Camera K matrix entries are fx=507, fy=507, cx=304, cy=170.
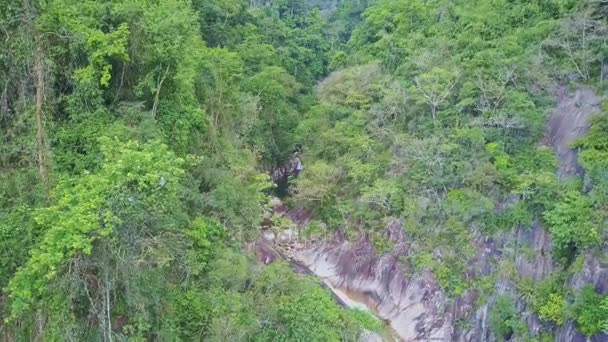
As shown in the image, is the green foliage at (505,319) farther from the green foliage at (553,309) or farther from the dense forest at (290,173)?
the green foliage at (553,309)

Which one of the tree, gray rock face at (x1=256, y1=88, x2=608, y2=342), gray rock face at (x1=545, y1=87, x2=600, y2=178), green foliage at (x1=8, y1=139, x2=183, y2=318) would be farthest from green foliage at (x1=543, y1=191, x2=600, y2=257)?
green foliage at (x1=8, y1=139, x2=183, y2=318)

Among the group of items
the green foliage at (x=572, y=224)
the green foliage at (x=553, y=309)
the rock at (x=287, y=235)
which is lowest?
the rock at (x=287, y=235)

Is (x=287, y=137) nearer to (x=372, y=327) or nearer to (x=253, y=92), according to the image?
(x=253, y=92)

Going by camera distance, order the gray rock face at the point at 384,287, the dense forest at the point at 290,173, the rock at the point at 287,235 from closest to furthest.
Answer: the dense forest at the point at 290,173, the gray rock face at the point at 384,287, the rock at the point at 287,235

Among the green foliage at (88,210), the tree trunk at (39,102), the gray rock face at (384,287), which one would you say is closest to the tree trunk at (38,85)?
the tree trunk at (39,102)

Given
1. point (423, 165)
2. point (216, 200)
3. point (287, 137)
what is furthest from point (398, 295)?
point (287, 137)

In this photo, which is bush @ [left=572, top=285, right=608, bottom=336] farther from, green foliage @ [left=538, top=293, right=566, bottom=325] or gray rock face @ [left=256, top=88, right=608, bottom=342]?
green foliage @ [left=538, top=293, right=566, bottom=325]

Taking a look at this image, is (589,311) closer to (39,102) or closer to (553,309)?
(553,309)

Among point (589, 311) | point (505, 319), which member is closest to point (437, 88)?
point (505, 319)
